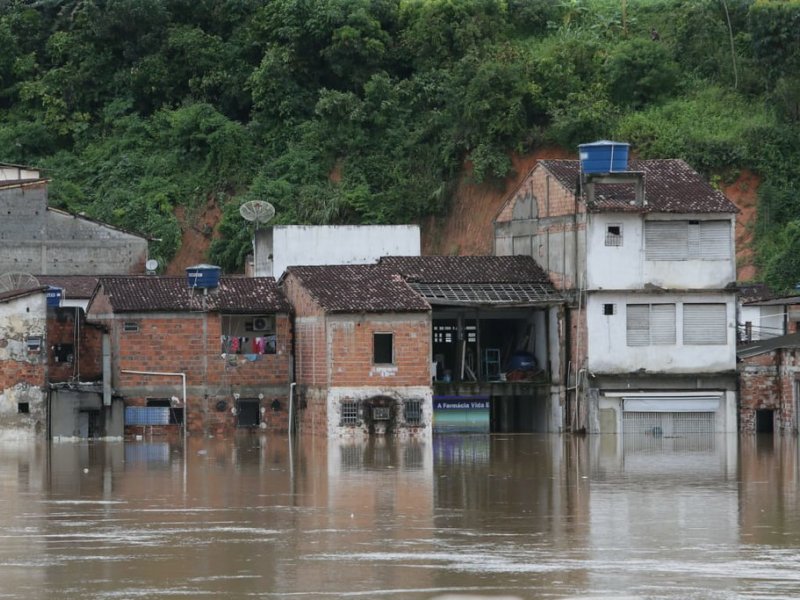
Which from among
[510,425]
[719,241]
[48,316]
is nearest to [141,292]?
[48,316]

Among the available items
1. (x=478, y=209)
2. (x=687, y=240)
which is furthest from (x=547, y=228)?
(x=478, y=209)

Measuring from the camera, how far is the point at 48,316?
50000 mm

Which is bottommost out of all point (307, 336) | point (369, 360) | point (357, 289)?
point (369, 360)

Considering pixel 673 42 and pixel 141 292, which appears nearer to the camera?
pixel 141 292

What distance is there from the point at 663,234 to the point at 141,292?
48.1 feet

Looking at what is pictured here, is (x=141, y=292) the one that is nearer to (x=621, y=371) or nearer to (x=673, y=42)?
(x=621, y=371)

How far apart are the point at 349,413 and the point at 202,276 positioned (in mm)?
5947

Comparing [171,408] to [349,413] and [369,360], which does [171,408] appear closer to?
[349,413]

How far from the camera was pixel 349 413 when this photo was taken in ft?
161

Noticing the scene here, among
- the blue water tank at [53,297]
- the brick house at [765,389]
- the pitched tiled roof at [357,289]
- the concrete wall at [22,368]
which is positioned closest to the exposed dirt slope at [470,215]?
the pitched tiled roof at [357,289]

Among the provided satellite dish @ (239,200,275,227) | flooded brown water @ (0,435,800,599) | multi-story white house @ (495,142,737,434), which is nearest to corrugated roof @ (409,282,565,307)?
multi-story white house @ (495,142,737,434)

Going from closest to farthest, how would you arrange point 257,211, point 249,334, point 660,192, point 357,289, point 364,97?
point 357,289
point 660,192
point 249,334
point 257,211
point 364,97

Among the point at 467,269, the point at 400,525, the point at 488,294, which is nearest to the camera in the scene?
the point at 400,525

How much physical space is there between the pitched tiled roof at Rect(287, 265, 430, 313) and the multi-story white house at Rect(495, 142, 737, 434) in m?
4.89
